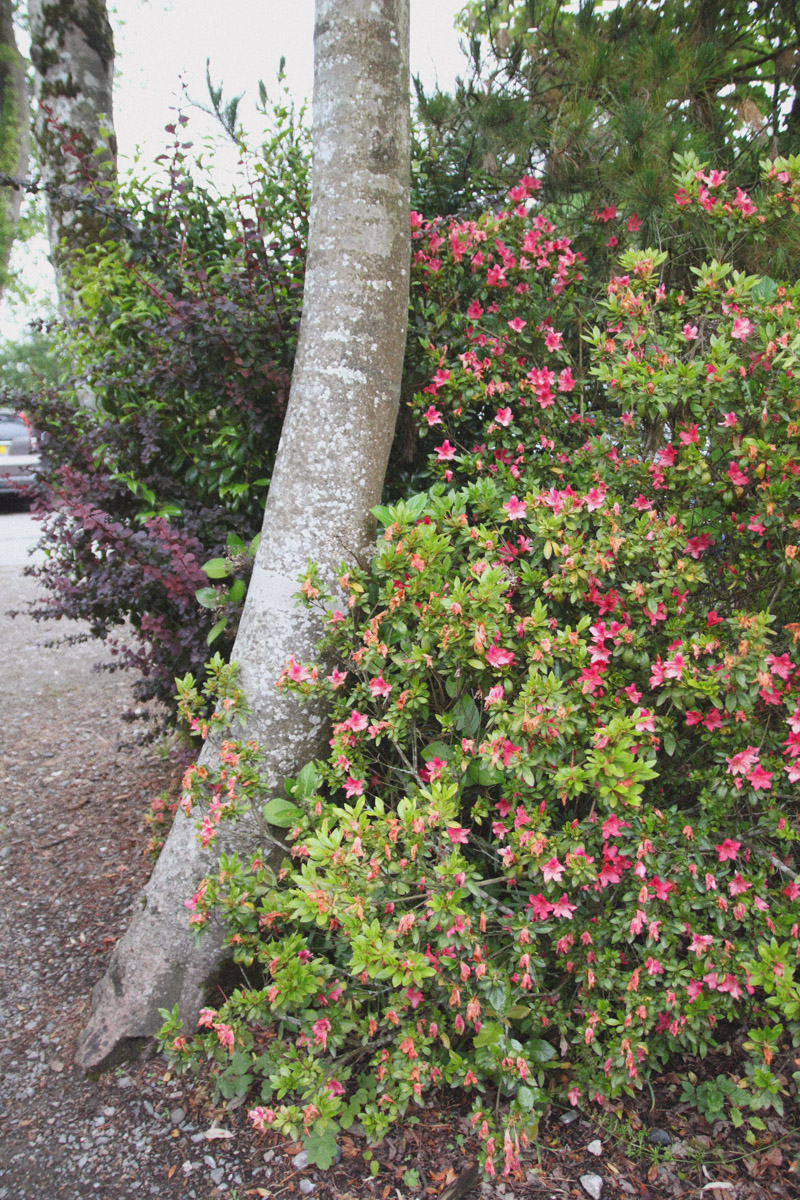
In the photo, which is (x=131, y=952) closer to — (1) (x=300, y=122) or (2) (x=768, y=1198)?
(2) (x=768, y=1198)

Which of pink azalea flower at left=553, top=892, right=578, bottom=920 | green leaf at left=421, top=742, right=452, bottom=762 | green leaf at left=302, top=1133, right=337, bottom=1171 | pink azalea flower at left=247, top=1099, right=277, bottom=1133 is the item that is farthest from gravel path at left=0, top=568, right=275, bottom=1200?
green leaf at left=421, top=742, right=452, bottom=762

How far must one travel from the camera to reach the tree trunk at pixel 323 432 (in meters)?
2.26

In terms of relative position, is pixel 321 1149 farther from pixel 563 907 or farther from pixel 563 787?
pixel 563 787

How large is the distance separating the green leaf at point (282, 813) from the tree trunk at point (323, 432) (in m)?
0.20

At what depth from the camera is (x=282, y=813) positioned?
6.70 feet

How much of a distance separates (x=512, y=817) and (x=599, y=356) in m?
1.32

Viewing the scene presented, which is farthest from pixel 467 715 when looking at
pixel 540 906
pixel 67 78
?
pixel 67 78

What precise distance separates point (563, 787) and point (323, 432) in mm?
1254

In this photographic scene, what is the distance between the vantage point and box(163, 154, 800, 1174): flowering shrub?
1751 millimetres

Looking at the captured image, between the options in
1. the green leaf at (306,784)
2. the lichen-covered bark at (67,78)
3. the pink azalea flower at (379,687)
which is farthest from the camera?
the lichen-covered bark at (67,78)

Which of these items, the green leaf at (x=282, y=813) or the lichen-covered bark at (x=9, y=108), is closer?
the green leaf at (x=282, y=813)

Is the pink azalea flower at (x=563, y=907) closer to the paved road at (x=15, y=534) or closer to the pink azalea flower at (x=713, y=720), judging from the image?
the pink azalea flower at (x=713, y=720)

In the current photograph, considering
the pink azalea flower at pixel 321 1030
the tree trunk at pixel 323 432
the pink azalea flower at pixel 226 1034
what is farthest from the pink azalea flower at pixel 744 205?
the pink azalea flower at pixel 226 1034

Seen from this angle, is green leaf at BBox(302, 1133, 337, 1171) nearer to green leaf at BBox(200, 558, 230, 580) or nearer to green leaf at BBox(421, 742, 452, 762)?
green leaf at BBox(421, 742, 452, 762)
